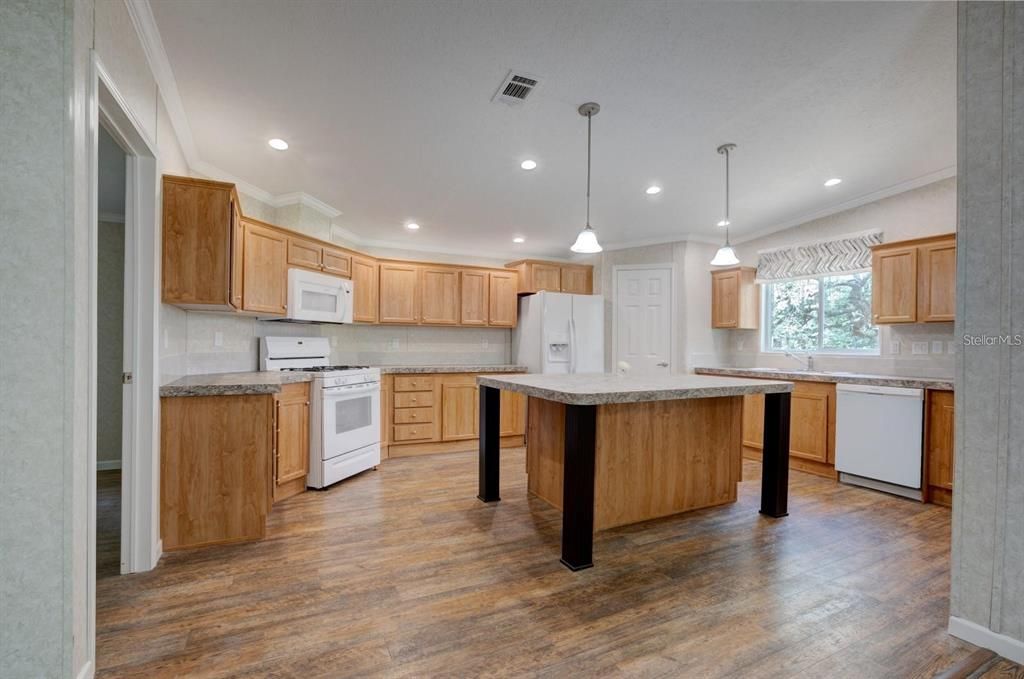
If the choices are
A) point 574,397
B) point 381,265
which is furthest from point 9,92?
point 381,265

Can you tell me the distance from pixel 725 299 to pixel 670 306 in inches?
26.3

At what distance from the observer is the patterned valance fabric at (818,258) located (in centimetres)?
434

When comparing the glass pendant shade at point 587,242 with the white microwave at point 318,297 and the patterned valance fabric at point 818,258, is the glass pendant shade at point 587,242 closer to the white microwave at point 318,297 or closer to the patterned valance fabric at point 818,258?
the white microwave at point 318,297

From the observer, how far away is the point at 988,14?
1.67 meters

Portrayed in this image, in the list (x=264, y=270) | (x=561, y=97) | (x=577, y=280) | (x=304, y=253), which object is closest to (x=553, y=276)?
(x=577, y=280)

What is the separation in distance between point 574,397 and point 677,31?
185 cm

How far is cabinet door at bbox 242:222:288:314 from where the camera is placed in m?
3.28

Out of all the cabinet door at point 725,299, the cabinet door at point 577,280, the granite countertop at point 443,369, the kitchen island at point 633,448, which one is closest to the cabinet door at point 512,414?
the granite countertop at point 443,369

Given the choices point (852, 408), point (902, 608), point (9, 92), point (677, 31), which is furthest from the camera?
point (852, 408)

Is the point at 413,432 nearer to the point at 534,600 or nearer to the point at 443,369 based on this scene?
the point at 443,369

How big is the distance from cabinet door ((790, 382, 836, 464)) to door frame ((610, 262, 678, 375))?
1.49 meters

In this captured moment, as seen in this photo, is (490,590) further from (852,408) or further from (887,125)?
(887,125)

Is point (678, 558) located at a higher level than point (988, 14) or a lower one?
lower

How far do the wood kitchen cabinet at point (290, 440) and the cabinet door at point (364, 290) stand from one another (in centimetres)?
136
